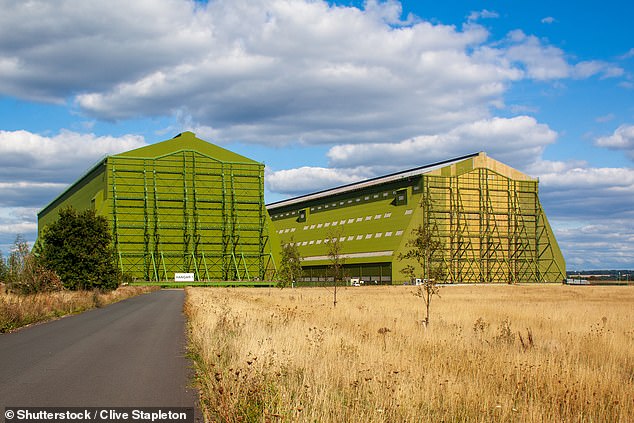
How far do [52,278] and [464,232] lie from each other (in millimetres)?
71670

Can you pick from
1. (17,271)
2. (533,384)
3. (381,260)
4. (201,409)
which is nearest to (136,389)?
(201,409)

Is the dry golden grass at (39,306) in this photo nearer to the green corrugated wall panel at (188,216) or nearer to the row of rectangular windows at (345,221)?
the green corrugated wall panel at (188,216)

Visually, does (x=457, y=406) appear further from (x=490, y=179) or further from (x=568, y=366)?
(x=490, y=179)

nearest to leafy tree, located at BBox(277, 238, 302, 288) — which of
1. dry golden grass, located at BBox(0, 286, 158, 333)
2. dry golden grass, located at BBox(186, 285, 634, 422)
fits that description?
dry golden grass, located at BBox(0, 286, 158, 333)

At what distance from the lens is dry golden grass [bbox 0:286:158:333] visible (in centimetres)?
2448

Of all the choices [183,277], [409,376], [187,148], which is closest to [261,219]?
[187,148]

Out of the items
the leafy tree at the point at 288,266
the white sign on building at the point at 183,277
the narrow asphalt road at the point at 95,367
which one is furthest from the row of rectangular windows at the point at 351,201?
the narrow asphalt road at the point at 95,367

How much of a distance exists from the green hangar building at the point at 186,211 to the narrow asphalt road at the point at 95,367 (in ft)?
237

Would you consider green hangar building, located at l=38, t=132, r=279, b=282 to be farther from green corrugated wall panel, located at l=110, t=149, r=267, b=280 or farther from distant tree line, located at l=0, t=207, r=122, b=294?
distant tree line, located at l=0, t=207, r=122, b=294

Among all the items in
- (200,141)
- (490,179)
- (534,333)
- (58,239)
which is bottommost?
(534,333)

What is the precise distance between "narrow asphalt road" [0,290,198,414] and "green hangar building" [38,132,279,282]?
7230 cm

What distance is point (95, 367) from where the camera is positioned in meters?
13.7

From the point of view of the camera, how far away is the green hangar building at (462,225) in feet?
315

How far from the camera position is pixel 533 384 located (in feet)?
34.8
